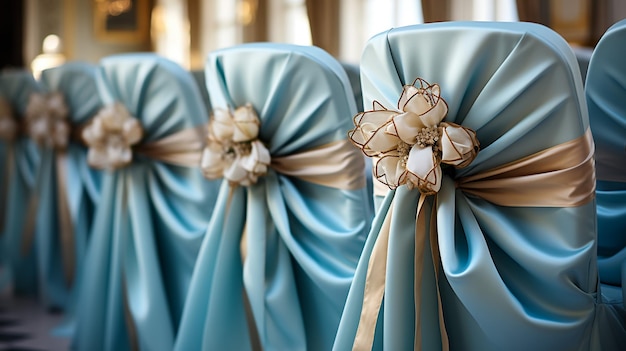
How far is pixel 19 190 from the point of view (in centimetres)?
376

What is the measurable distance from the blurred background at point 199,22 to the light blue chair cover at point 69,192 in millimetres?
2540

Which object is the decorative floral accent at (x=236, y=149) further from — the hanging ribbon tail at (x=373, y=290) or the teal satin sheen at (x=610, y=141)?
the teal satin sheen at (x=610, y=141)

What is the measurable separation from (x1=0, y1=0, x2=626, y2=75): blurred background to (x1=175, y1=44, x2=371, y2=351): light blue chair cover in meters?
3.15

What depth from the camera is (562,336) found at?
123 cm

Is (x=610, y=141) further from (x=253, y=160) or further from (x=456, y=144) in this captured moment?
(x=253, y=160)

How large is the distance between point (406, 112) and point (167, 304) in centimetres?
125

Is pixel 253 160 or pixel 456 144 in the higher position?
pixel 456 144

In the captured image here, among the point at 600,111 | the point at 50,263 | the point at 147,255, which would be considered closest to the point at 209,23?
the point at 50,263

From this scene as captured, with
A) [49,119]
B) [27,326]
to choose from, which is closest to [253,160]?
[49,119]

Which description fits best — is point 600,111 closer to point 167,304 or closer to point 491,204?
point 491,204

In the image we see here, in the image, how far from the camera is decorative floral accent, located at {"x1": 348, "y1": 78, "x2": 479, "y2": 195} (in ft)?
4.07

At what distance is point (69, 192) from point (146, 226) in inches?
40.6

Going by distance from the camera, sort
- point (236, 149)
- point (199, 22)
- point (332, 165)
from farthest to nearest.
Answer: point (199, 22) → point (236, 149) → point (332, 165)

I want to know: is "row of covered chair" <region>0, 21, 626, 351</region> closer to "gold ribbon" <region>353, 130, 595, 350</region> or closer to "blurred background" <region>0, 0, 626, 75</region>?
"gold ribbon" <region>353, 130, 595, 350</region>
